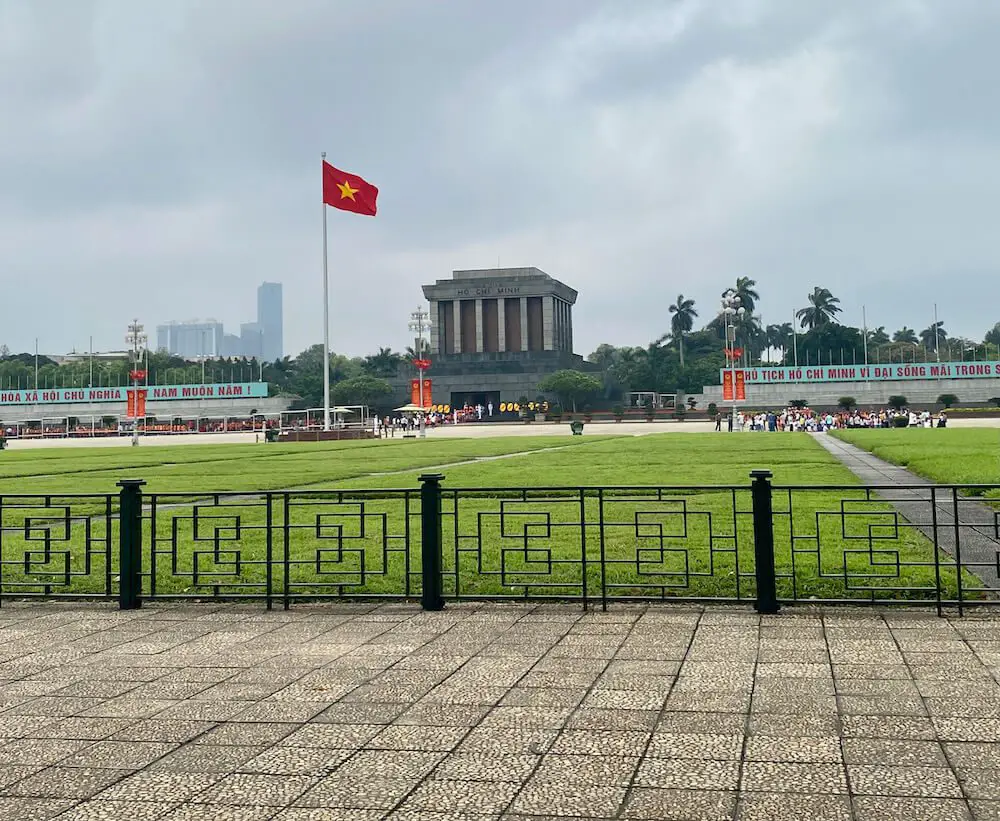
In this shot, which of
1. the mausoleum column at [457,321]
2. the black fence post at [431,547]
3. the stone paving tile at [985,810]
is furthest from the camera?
the mausoleum column at [457,321]

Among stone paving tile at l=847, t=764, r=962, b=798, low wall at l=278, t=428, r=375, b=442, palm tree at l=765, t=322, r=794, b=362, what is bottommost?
stone paving tile at l=847, t=764, r=962, b=798

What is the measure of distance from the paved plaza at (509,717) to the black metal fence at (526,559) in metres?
0.45

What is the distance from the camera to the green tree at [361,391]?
90.8 meters

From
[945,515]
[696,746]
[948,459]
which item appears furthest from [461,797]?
[948,459]

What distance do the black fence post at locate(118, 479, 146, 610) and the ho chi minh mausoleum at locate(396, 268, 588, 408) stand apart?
86.9 m

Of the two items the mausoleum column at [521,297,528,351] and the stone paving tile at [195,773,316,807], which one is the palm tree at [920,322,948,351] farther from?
the stone paving tile at [195,773,316,807]

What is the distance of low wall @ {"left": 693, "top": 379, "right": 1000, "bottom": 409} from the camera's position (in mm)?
81812

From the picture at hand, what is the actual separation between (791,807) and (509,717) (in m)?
1.39

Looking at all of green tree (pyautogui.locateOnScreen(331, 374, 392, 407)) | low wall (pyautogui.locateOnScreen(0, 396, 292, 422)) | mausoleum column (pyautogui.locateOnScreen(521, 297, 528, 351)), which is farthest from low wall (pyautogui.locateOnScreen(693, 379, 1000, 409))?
low wall (pyautogui.locateOnScreen(0, 396, 292, 422))

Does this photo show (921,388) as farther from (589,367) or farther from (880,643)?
(880,643)

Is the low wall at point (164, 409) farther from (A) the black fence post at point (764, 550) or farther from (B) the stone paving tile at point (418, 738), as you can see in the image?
→ (B) the stone paving tile at point (418, 738)

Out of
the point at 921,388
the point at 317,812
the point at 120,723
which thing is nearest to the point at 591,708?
the point at 317,812

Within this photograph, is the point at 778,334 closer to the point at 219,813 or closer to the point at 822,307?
the point at 822,307

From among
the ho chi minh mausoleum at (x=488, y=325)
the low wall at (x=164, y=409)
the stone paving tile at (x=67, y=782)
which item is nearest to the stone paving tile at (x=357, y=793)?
the stone paving tile at (x=67, y=782)
